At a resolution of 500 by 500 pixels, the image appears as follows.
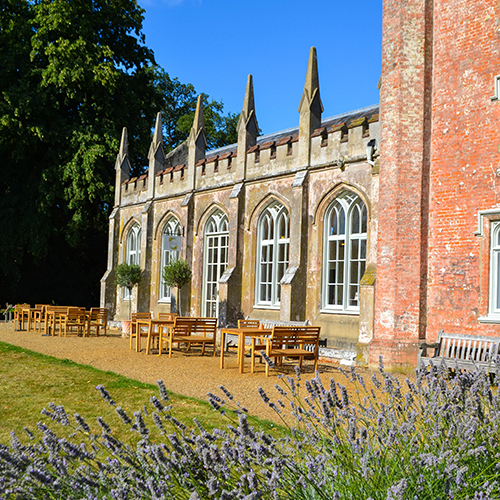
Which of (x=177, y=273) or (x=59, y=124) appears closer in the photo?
(x=177, y=273)

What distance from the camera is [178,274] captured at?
18.7 m

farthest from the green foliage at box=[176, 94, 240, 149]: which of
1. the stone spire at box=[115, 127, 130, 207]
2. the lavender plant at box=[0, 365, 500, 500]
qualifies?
the lavender plant at box=[0, 365, 500, 500]

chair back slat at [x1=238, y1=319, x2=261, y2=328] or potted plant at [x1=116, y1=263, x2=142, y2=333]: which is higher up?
potted plant at [x1=116, y1=263, x2=142, y2=333]

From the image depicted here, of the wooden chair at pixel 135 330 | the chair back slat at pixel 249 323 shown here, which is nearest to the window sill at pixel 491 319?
the chair back slat at pixel 249 323

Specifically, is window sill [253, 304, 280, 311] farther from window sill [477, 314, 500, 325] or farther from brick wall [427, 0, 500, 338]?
window sill [477, 314, 500, 325]

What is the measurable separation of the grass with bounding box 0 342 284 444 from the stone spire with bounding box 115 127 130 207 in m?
14.2

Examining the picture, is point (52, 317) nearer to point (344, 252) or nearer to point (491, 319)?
point (344, 252)

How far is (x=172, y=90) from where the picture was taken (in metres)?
41.4

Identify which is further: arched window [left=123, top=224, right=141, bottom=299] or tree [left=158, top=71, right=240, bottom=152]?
tree [left=158, top=71, right=240, bottom=152]

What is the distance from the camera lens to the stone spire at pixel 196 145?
1973 cm

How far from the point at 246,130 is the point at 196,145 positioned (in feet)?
10.1

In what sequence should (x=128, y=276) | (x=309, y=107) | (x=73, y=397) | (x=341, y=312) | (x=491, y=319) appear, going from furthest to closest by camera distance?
1. (x=128, y=276)
2. (x=309, y=107)
3. (x=341, y=312)
4. (x=491, y=319)
5. (x=73, y=397)

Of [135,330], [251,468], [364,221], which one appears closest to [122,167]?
[135,330]

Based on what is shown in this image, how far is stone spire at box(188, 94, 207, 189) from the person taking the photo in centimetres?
1973
